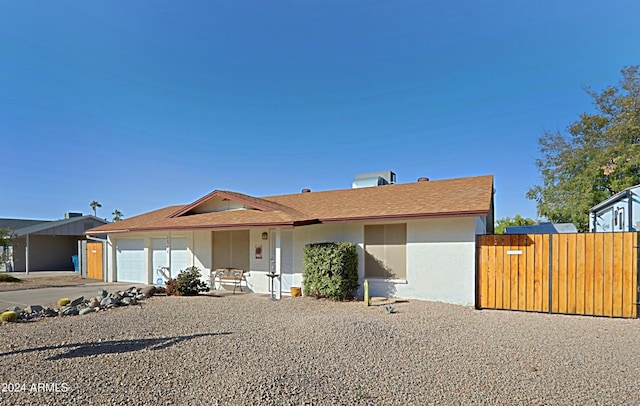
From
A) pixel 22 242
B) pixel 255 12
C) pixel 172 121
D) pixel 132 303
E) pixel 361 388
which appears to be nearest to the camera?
pixel 361 388

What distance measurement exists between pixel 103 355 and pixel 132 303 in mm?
5723

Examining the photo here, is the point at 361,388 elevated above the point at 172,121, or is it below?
below

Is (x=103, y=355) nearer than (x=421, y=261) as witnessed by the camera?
Yes

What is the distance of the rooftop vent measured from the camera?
18375mm

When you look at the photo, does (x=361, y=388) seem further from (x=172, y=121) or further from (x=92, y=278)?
(x=92, y=278)

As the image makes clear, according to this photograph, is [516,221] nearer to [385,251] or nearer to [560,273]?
[385,251]

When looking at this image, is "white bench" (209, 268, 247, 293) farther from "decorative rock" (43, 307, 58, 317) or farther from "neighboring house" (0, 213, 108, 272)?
"neighboring house" (0, 213, 108, 272)

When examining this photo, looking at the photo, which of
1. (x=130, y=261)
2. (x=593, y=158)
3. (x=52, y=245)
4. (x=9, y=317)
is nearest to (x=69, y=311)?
(x=9, y=317)

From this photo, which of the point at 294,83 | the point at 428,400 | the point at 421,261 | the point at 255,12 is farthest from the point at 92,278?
the point at 428,400

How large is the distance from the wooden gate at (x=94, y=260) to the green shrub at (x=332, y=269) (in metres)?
14.2

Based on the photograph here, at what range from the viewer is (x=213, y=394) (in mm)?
4250

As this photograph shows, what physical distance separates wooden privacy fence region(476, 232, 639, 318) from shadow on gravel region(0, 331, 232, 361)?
758 cm

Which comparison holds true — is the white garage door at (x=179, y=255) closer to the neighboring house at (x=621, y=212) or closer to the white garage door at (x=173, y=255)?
the white garage door at (x=173, y=255)

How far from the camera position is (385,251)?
1190cm
